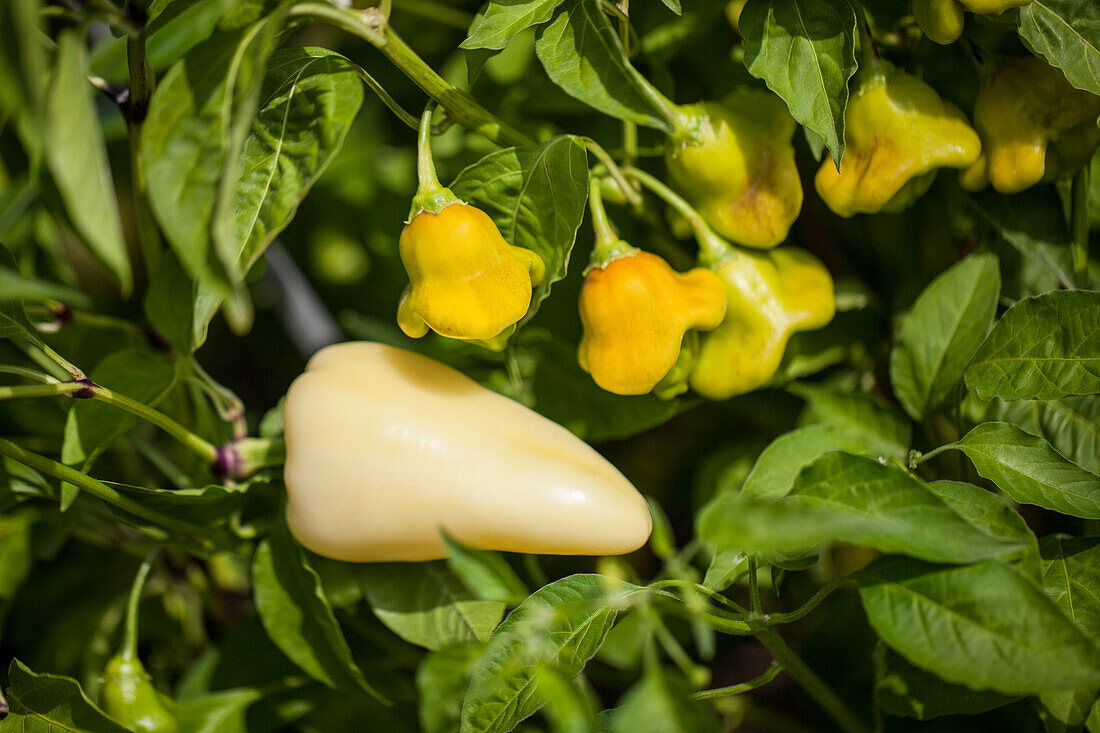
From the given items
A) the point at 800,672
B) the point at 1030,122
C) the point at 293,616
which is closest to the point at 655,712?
the point at 800,672

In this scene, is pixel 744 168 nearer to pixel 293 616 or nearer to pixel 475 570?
pixel 475 570

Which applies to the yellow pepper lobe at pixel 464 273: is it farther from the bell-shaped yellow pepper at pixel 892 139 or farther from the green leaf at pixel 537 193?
the bell-shaped yellow pepper at pixel 892 139

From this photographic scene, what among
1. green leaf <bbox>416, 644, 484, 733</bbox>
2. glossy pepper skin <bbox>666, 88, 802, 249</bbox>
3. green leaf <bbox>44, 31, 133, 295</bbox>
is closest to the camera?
green leaf <bbox>44, 31, 133, 295</bbox>

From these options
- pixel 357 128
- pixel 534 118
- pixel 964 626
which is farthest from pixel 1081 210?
pixel 357 128

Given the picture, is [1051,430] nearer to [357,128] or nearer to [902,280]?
[902,280]

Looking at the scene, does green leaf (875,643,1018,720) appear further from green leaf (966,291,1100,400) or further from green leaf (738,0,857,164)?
green leaf (738,0,857,164)

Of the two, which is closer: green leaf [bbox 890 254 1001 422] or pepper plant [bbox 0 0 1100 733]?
pepper plant [bbox 0 0 1100 733]

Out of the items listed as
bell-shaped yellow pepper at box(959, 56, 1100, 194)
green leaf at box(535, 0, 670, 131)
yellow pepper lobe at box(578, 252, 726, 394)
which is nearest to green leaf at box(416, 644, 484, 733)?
yellow pepper lobe at box(578, 252, 726, 394)
